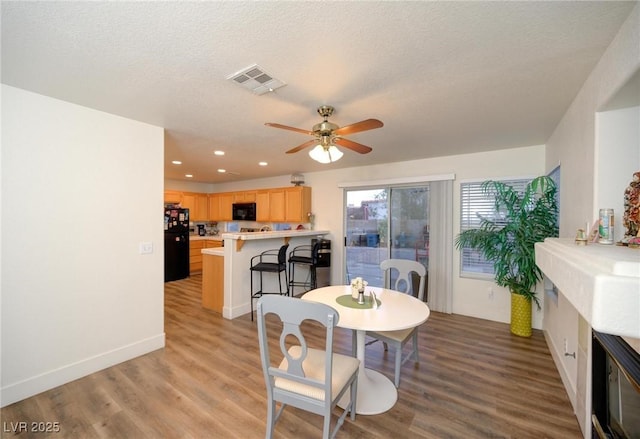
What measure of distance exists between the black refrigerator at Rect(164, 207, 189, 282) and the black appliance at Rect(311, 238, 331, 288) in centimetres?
312

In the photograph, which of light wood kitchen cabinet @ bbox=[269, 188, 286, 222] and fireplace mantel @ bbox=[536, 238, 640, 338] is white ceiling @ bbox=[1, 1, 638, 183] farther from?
light wood kitchen cabinet @ bbox=[269, 188, 286, 222]

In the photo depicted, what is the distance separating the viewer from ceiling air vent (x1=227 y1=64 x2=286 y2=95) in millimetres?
1742

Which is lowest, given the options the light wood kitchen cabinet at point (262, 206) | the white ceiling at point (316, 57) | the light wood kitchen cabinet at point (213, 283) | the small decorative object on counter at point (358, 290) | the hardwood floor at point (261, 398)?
the hardwood floor at point (261, 398)

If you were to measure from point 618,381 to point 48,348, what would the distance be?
3.75m

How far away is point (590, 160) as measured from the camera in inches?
66.7

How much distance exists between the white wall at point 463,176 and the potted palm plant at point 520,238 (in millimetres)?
369

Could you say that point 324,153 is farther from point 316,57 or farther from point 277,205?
point 277,205

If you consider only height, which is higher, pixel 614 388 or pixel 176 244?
pixel 176 244

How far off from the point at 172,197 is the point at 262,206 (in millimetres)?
2358

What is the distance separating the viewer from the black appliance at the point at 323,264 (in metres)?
4.80

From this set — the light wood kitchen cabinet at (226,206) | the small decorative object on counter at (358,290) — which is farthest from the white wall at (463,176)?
the light wood kitchen cabinet at (226,206)

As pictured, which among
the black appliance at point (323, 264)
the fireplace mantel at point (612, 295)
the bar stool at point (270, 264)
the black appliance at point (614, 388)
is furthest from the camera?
the black appliance at point (323, 264)

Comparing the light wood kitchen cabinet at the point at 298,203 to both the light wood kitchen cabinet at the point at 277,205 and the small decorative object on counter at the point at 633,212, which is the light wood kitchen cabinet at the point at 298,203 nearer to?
the light wood kitchen cabinet at the point at 277,205

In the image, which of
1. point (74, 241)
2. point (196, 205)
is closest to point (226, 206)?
point (196, 205)
